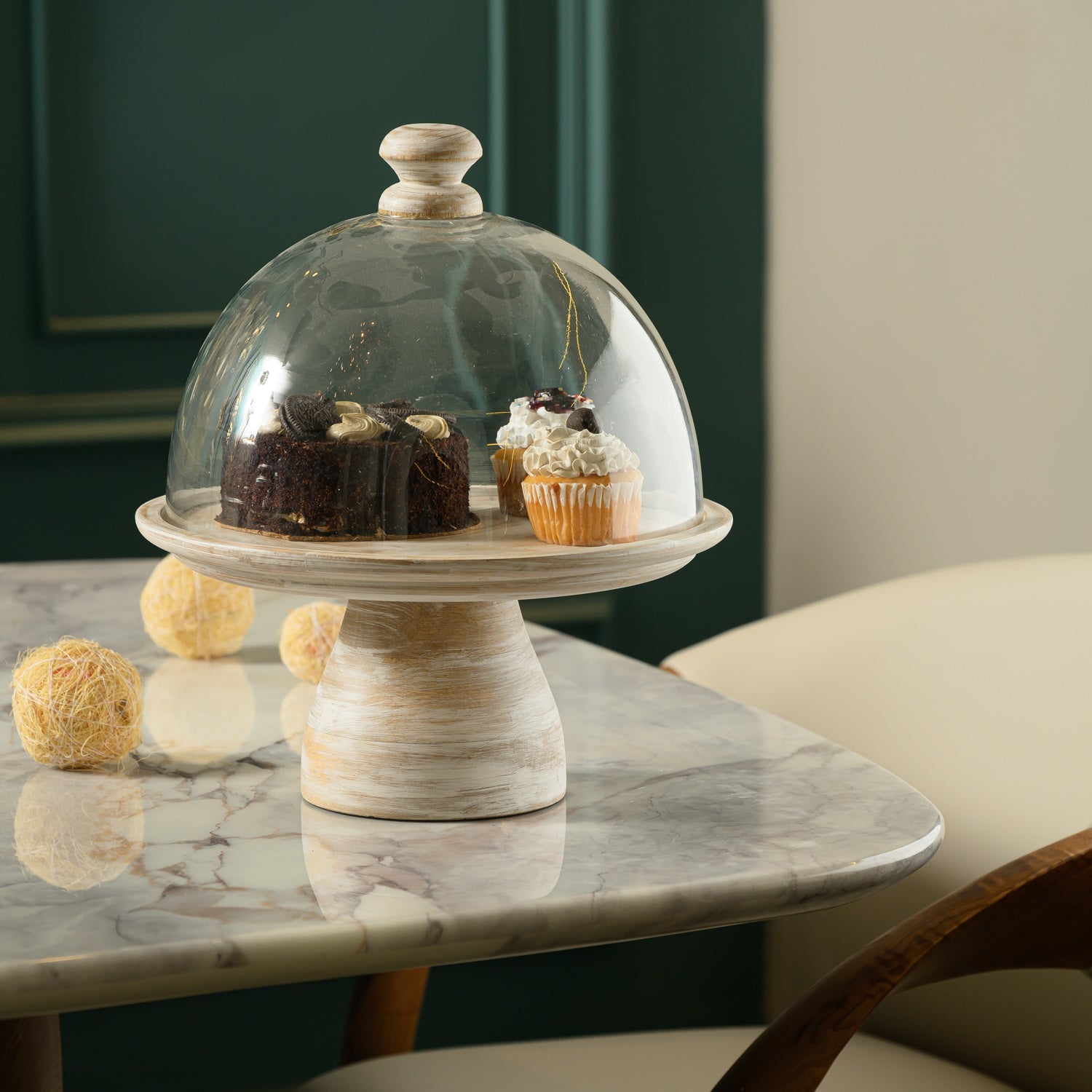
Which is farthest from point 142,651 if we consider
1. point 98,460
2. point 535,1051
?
point 98,460

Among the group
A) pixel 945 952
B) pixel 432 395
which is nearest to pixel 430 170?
pixel 432 395

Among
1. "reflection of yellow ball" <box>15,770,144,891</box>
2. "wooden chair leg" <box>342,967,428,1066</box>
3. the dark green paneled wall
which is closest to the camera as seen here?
"reflection of yellow ball" <box>15,770,144,891</box>

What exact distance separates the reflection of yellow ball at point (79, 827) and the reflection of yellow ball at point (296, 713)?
0.14 m

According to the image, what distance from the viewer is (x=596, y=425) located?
3.10 ft

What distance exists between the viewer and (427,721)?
0.93 m

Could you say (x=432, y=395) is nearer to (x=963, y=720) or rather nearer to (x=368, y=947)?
(x=368, y=947)

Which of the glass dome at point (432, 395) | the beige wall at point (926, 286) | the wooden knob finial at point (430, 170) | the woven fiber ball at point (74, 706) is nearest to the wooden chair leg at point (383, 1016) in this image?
the woven fiber ball at point (74, 706)

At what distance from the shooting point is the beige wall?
5.74 feet

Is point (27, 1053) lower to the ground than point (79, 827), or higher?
lower

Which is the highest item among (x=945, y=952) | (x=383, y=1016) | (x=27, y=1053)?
(x=945, y=952)

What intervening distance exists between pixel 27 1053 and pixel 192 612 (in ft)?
1.38

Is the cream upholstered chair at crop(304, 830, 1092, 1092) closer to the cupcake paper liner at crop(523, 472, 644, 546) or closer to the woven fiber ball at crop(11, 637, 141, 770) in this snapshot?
the cupcake paper liner at crop(523, 472, 644, 546)

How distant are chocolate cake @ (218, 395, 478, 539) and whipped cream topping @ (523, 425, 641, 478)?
46 mm

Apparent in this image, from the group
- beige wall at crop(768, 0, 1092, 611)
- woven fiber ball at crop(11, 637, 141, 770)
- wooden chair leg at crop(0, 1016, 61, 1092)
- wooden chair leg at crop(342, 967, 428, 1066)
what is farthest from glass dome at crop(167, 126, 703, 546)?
beige wall at crop(768, 0, 1092, 611)
